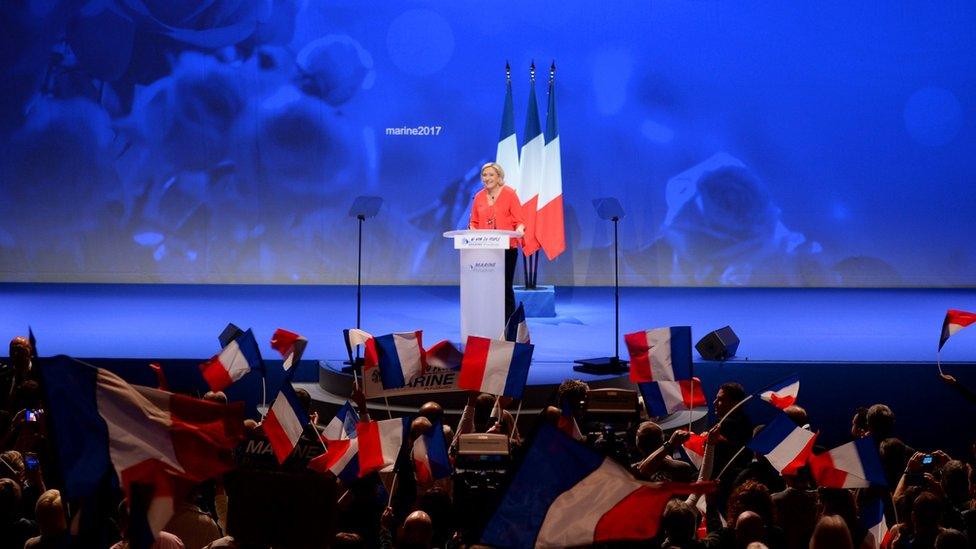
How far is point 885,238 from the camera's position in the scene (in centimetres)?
1456

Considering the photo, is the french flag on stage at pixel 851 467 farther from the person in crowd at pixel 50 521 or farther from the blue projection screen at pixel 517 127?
the blue projection screen at pixel 517 127

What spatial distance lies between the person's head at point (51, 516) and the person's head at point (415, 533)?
1.23 m

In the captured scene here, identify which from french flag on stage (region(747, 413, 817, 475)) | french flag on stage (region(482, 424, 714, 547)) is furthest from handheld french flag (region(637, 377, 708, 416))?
french flag on stage (region(482, 424, 714, 547))

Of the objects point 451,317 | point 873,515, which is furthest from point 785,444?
point 451,317

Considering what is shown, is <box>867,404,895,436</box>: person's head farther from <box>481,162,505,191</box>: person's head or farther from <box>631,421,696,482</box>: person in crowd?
<box>481,162,505,191</box>: person's head

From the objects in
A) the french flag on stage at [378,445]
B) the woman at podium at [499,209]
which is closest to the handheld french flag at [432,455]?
the french flag on stage at [378,445]

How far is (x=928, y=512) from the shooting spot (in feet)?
12.5

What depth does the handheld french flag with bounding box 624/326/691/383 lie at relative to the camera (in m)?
5.81

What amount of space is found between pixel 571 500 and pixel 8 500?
2310mm

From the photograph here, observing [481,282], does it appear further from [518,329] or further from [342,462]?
[342,462]

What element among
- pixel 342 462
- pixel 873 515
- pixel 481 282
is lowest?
pixel 873 515

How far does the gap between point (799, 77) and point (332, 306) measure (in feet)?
24.5

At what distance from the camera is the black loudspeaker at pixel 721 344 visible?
8.45 metres

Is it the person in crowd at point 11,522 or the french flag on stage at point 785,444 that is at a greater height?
the french flag on stage at point 785,444
